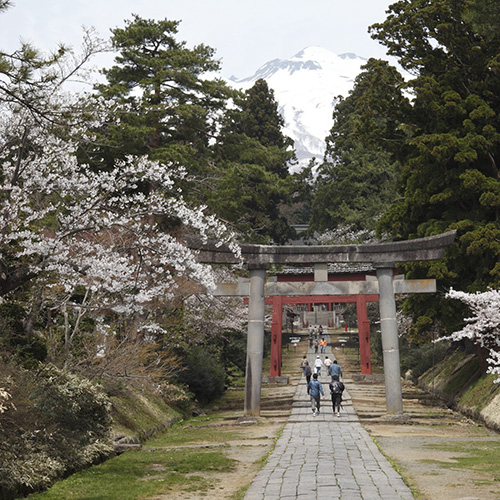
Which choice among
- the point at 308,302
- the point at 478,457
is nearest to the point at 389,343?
the point at 478,457

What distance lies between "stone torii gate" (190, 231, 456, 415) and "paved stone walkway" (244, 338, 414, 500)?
3214 mm

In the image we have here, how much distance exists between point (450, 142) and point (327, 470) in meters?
14.9

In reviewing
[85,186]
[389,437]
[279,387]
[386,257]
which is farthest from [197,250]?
[279,387]

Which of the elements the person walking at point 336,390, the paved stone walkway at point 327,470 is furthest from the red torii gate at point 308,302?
the paved stone walkway at point 327,470

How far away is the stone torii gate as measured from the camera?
21375mm

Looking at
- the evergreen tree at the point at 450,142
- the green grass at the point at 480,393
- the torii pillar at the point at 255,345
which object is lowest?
the green grass at the point at 480,393

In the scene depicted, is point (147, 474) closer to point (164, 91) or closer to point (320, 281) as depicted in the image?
point (320, 281)

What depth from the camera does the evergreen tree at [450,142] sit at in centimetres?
2252

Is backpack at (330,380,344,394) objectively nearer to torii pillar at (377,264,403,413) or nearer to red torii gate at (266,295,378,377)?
torii pillar at (377,264,403,413)

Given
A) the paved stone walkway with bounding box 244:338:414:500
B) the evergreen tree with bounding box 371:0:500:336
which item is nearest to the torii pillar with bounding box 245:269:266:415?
the paved stone walkway with bounding box 244:338:414:500

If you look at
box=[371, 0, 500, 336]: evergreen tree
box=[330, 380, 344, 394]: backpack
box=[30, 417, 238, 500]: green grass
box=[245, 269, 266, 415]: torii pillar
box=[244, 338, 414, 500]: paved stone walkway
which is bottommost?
box=[30, 417, 238, 500]: green grass

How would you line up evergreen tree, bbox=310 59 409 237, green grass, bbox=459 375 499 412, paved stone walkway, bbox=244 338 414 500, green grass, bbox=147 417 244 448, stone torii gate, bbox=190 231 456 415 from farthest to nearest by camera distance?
evergreen tree, bbox=310 59 409 237
stone torii gate, bbox=190 231 456 415
green grass, bbox=459 375 499 412
green grass, bbox=147 417 244 448
paved stone walkway, bbox=244 338 414 500

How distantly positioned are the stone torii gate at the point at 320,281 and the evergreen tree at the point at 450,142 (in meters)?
1.96

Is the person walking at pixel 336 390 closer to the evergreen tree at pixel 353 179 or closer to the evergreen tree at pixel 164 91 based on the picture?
the evergreen tree at pixel 164 91
